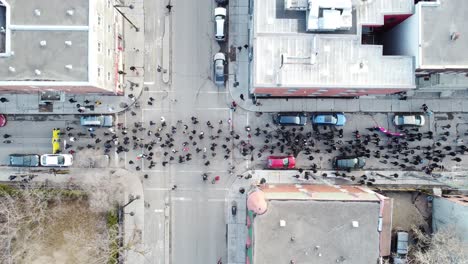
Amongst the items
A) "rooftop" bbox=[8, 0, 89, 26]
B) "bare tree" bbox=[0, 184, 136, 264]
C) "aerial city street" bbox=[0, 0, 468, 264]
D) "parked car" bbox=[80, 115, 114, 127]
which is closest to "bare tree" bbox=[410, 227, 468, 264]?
"aerial city street" bbox=[0, 0, 468, 264]

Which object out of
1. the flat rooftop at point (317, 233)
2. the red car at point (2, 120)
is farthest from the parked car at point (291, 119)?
the red car at point (2, 120)

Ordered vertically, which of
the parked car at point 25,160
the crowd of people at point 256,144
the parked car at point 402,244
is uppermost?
the crowd of people at point 256,144

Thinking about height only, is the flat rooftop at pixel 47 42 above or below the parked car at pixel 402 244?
above

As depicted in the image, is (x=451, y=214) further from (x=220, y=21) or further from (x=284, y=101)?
(x=220, y=21)

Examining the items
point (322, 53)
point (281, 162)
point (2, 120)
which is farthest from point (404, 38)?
point (2, 120)

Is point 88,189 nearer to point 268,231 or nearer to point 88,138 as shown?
point 88,138

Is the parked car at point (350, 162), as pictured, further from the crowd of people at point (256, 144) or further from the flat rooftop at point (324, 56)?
the flat rooftop at point (324, 56)

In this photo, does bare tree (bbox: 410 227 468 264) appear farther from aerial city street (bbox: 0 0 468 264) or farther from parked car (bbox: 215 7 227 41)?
parked car (bbox: 215 7 227 41)
